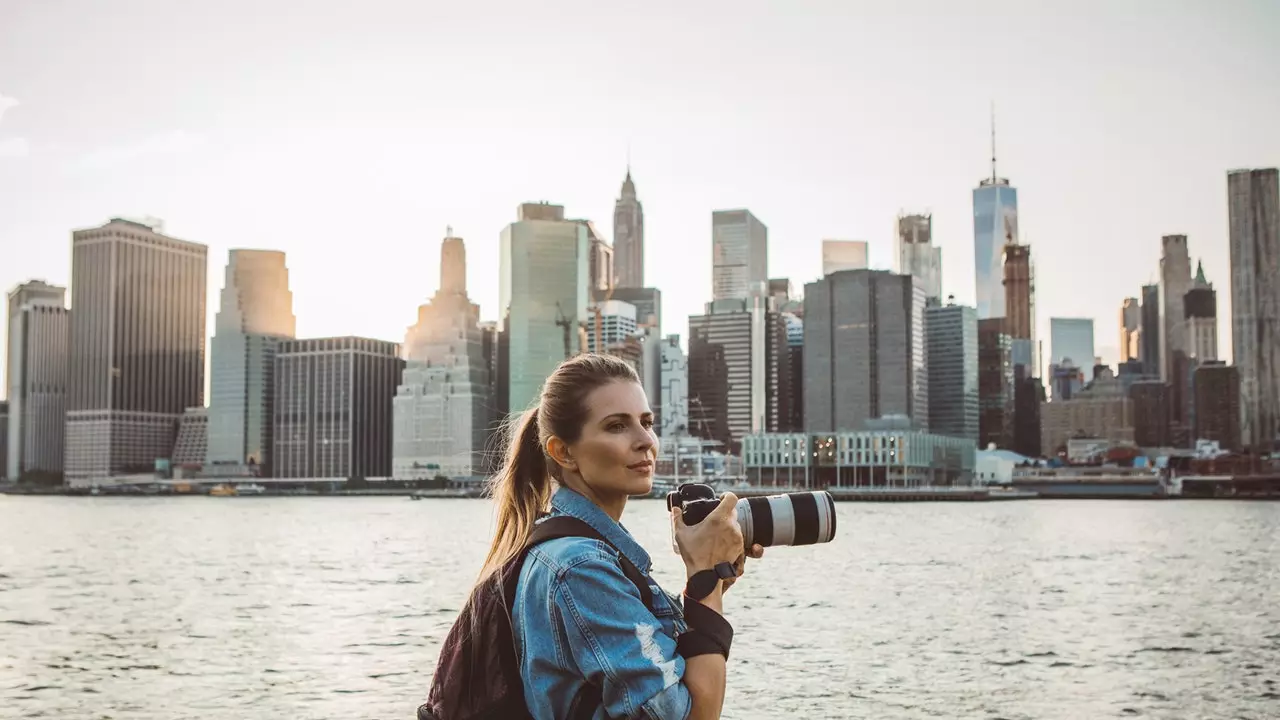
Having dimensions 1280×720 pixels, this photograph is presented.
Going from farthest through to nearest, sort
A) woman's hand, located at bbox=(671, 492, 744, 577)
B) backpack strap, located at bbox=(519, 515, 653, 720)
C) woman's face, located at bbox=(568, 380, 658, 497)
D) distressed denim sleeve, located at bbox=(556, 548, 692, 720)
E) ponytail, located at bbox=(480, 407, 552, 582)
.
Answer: ponytail, located at bbox=(480, 407, 552, 582)
woman's face, located at bbox=(568, 380, 658, 497)
woman's hand, located at bbox=(671, 492, 744, 577)
backpack strap, located at bbox=(519, 515, 653, 720)
distressed denim sleeve, located at bbox=(556, 548, 692, 720)

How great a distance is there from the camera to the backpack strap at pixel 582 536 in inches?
144

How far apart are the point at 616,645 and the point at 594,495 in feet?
1.89

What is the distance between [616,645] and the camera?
11.6 ft

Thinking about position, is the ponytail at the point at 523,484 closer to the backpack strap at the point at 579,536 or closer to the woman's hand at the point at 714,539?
the backpack strap at the point at 579,536

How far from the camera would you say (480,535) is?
78.8 m

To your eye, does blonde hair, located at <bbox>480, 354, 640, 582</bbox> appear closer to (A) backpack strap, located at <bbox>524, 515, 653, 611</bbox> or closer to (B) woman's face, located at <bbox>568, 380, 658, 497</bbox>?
(B) woman's face, located at <bbox>568, 380, 658, 497</bbox>

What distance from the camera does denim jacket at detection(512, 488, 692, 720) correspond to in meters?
3.53

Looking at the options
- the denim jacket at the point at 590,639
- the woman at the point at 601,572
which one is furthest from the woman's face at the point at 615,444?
the denim jacket at the point at 590,639

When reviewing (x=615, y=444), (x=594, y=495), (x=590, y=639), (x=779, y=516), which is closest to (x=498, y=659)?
(x=590, y=639)

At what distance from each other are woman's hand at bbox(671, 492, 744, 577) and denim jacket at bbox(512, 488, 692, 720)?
17 centimetres

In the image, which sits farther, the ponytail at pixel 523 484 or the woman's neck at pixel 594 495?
the ponytail at pixel 523 484

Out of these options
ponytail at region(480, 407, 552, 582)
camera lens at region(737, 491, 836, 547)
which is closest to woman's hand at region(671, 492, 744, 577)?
camera lens at region(737, 491, 836, 547)

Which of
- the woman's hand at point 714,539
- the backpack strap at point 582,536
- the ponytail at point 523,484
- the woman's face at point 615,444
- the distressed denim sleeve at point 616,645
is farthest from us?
the ponytail at point 523,484

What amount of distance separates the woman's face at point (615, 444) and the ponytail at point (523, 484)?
25 cm
